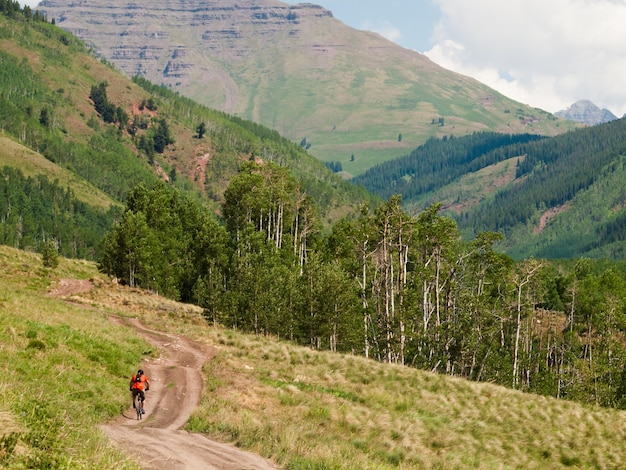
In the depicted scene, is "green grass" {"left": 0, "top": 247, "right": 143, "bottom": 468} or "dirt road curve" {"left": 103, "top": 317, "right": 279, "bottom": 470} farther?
"dirt road curve" {"left": 103, "top": 317, "right": 279, "bottom": 470}

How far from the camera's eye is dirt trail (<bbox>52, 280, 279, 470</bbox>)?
68.2 feet

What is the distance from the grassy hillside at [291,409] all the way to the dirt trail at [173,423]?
948 millimetres

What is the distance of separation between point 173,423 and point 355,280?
46399mm

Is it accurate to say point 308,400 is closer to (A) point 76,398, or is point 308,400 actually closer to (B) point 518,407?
(A) point 76,398

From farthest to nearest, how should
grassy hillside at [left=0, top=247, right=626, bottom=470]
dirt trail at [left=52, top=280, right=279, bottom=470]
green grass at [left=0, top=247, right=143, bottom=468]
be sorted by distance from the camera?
1. dirt trail at [left=52, top=280, right=279, bottom=470]
2. grassy hillside at [left=0, top=247, right=626, bottom=470]
3. green grass at [left=0, top=247, right=143, bottom=468]

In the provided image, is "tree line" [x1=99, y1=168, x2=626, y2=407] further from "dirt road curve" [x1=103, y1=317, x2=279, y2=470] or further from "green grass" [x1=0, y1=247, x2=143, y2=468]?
"green grass" [x1=0, y1=247, x2=143, y2=468]

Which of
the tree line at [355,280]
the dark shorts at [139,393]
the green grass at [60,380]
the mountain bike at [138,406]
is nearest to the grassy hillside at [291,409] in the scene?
the green grass at [60,380]

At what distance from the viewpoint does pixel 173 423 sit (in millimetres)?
27797

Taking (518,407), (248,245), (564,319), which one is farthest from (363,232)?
(564,319)

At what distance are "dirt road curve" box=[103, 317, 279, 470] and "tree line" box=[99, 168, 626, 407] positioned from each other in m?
22.7

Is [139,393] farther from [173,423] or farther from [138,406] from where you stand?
[173,423]

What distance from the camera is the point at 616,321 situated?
84625mm

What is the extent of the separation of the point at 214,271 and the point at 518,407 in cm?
4698

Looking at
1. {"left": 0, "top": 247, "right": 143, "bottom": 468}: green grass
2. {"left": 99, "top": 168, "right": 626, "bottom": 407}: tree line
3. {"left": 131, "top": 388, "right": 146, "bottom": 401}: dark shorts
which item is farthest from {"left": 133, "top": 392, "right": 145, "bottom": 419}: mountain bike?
{"left": 99, "top": 168, "right": 626, "bottom": 407}: tree line
